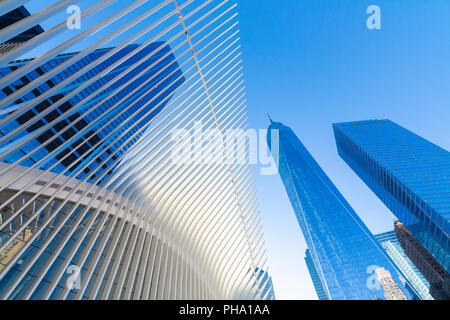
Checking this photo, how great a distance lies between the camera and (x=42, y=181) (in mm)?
8750

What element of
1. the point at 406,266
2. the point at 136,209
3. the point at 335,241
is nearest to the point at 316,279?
the point at 406,266

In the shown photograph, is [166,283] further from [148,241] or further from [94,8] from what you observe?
[94,8]

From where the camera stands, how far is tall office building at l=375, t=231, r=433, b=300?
129750 millimetres

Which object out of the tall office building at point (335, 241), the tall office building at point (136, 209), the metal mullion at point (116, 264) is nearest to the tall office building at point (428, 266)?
the tall office building at point (335, 241)

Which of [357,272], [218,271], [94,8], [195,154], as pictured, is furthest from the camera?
[357,272]

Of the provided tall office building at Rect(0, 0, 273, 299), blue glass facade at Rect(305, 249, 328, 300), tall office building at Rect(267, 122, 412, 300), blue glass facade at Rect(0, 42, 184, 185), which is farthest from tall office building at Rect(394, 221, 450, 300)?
blue glass facade at Rect(305, 249, 328, 300)

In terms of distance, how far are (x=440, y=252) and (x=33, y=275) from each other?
8226 centimetres

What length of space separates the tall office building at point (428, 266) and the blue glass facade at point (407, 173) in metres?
7.32

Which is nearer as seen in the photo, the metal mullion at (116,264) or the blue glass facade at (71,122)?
the blue glass facade at (71,122)

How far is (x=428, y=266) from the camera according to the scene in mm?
77250

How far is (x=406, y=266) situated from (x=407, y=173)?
104047 millimetres

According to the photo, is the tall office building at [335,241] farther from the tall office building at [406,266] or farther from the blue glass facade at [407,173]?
the tall office building at [406,266]

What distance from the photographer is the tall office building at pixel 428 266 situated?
66.4 m
